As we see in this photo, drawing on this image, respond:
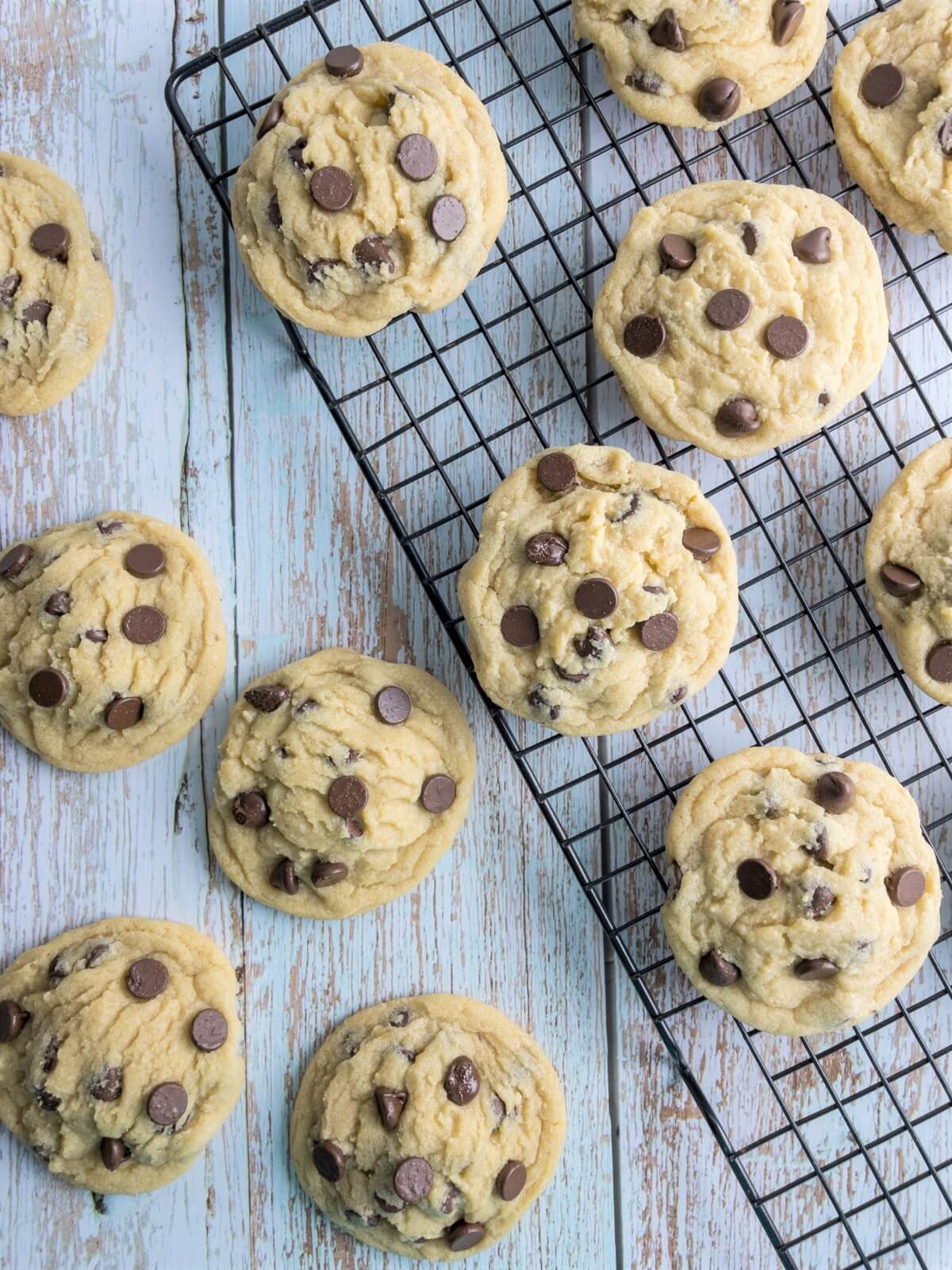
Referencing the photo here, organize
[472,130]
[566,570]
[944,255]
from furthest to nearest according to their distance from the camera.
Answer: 1. [944,255]
2. [472,130]
3. [566,570]

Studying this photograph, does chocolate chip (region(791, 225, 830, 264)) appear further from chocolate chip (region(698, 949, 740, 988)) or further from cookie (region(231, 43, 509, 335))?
chocolate chip (region(698, 949, 740, 988))

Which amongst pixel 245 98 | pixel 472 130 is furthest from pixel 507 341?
pixel 245 98

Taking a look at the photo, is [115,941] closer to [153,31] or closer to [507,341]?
[507,341]

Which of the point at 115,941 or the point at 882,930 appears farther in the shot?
the point at 115,941

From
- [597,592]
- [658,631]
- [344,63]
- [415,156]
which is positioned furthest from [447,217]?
[658,631]

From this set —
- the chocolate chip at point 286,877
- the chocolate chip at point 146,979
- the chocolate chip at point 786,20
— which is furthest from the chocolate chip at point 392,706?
the chocolate chip at point 786,20

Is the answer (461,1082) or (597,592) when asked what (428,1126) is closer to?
(461,1082)
